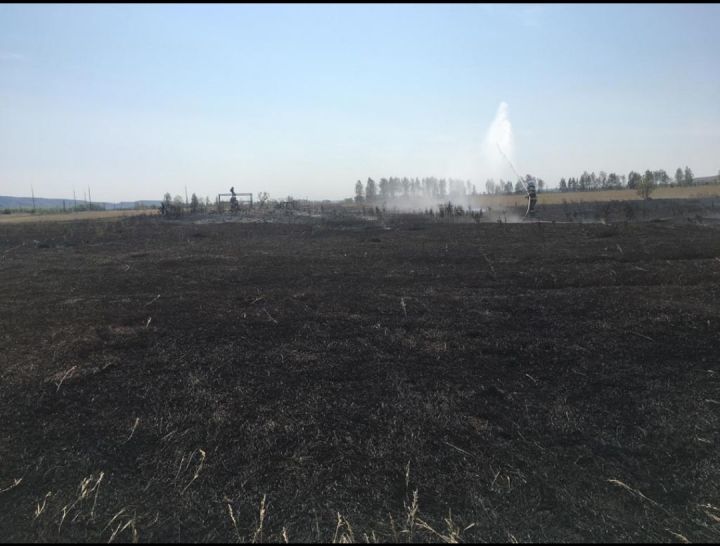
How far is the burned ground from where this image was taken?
2543mm

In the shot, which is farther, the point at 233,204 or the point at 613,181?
the point at 613,181

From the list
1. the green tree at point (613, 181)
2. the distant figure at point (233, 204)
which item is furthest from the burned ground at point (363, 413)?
the green tree at point (613, 181)

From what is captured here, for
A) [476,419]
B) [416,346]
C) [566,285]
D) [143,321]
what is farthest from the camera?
[566,285]

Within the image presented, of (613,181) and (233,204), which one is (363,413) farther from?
(613,181)

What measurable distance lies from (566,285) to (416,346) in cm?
457

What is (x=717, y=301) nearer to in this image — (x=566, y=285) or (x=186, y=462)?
(x=566, y=285)

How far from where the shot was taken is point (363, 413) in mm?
3674

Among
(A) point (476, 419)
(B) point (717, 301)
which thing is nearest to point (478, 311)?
(A) point (476, 419)

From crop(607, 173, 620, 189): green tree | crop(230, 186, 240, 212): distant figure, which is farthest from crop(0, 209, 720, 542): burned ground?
crop(607, 173, 620, 189): green tree

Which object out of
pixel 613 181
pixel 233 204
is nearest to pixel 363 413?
pixel 233 204

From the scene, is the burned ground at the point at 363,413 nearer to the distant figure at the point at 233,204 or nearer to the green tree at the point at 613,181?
the distant figure at the point at 233,204

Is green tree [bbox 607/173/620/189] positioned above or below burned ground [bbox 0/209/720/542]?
above

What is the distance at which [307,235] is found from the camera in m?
19.9

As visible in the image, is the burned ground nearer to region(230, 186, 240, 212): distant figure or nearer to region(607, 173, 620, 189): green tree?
region(230, 186, 240, 212): distant figure
